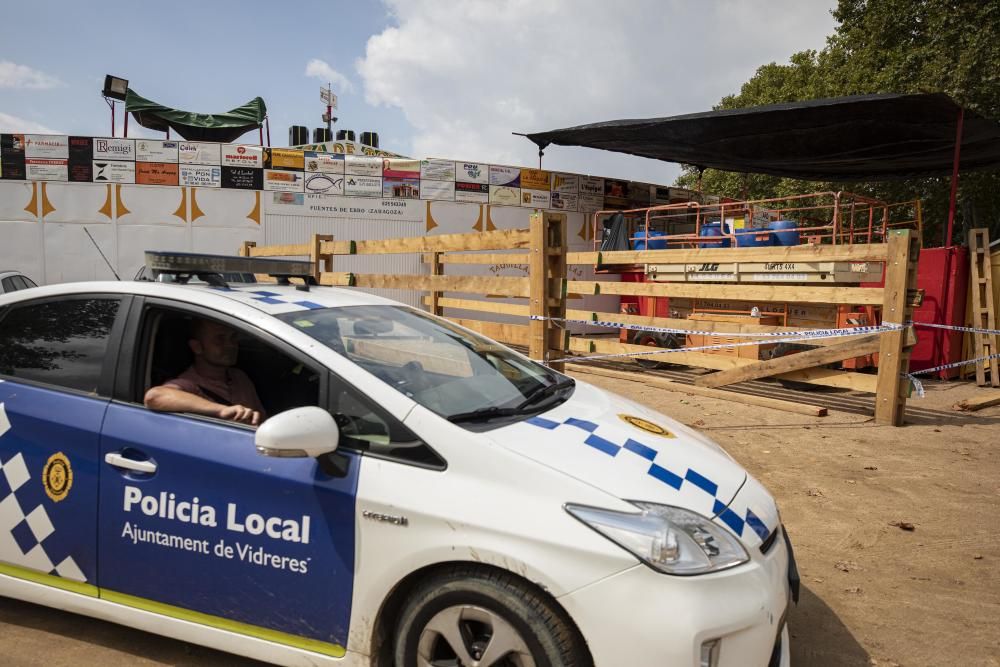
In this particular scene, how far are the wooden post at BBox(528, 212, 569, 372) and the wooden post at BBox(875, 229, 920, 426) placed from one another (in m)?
3.08

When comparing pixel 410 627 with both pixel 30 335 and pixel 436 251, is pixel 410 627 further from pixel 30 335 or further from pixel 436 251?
pixel 436 251

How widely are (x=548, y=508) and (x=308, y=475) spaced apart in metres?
0.81

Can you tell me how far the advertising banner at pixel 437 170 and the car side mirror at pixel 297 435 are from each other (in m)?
16.3

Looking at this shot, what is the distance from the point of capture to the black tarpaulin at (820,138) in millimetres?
11688

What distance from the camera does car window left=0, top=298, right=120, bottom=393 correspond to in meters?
2.65

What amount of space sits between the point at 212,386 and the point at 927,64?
58.8 feet

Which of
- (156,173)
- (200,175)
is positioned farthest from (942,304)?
(156,173)

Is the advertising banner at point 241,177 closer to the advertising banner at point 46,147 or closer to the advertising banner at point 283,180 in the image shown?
the advertising banner at point 283,180

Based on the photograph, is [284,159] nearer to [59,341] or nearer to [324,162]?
[324,162]

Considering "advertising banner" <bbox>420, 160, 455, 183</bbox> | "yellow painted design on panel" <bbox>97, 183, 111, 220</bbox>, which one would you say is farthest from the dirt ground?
"yellow painted design on panel" <bbox>97, 183, 111, 220</bbox>

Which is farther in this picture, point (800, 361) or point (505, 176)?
point (505, 176)

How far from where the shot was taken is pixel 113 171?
54.4 feet

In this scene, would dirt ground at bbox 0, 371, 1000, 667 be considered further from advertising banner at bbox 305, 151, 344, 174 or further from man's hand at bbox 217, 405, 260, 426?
advertising banner at bbox 305, 151, 344, 174

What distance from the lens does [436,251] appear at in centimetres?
986
